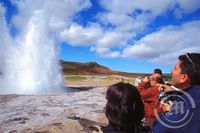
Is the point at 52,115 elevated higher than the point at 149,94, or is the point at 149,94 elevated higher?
the point at 149,94

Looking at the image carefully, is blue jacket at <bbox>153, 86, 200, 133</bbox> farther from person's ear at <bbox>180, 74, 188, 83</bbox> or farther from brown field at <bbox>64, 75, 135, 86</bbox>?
brown field at <bbox>64, 75, 135, 86</bbox>

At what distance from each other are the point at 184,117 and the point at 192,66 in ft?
1.66

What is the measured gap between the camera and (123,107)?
7.82ft

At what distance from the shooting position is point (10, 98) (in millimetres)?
12273

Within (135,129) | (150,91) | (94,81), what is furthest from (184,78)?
(94,81)

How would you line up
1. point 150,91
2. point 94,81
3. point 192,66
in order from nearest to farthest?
point 192,66 < point 150,91 < point 94,81

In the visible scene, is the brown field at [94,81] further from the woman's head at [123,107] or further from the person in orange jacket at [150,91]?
the woman's head at [123,107]

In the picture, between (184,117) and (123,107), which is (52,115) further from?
(184,117)

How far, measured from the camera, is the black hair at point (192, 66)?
106 inches

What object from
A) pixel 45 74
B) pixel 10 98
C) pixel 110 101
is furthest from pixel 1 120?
pixel 45 74

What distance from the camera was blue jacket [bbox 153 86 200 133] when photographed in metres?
2.33

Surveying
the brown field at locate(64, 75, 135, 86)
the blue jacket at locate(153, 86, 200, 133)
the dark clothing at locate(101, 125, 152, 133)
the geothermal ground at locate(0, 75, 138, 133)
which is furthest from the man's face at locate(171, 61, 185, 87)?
the brown field at locate(64, 75, 135, 86)

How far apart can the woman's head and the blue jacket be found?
0.61 ft

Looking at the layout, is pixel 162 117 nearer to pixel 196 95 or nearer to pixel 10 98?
pixel 196 95
